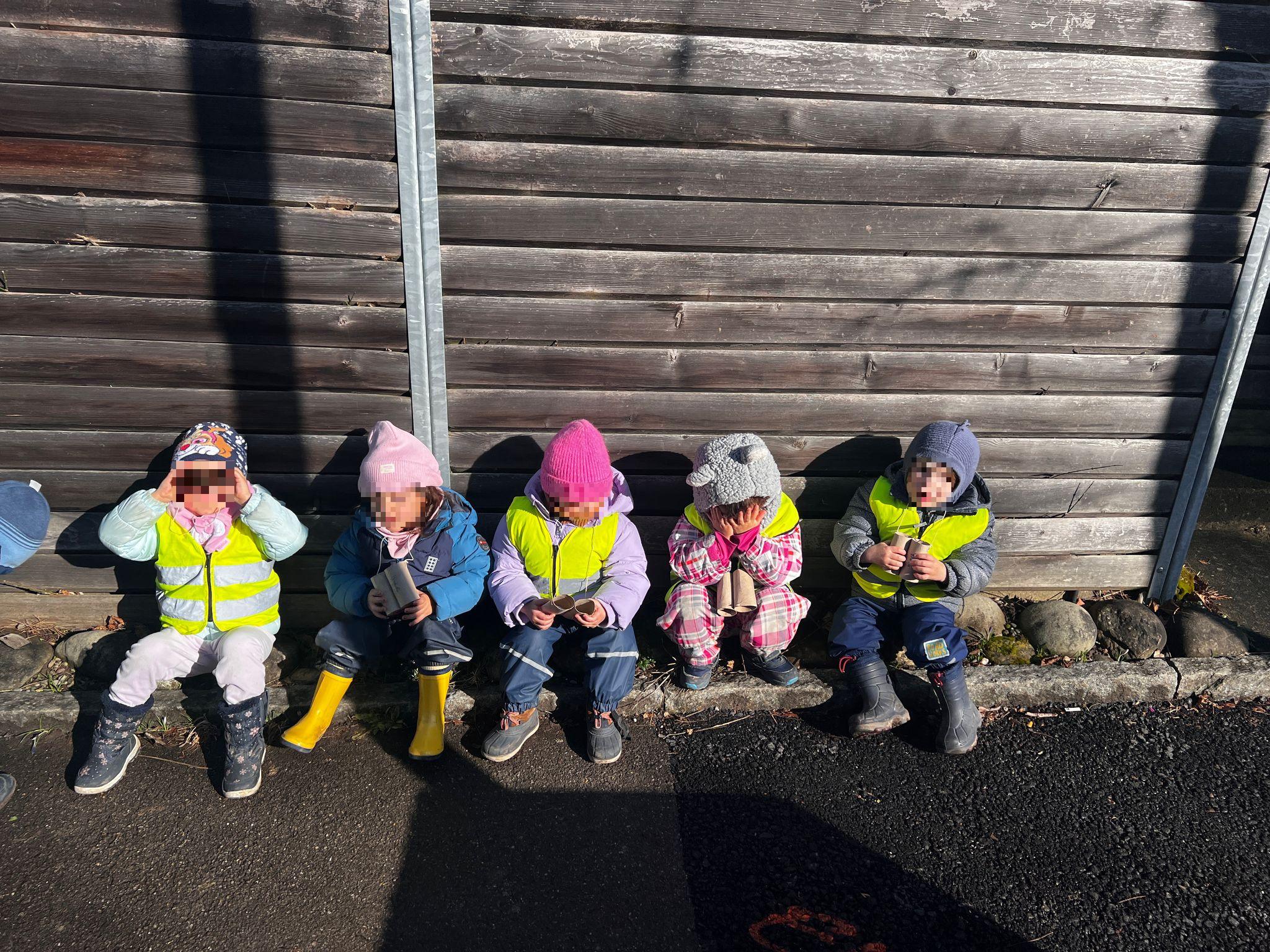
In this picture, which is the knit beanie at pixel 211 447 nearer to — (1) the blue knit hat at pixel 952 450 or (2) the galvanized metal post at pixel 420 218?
(2) the galvanized metal post at pixel 420 218

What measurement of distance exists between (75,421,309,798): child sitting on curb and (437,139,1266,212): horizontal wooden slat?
1.60 metres

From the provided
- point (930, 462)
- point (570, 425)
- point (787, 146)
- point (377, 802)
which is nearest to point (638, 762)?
point (377, 802)

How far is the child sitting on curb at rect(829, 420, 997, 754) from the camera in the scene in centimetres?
378

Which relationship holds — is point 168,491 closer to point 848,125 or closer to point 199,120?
point 199,120

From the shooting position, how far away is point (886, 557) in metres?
3.85

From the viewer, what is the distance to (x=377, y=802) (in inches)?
132

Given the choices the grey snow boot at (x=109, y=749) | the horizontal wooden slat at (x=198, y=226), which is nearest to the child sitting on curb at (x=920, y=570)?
the horizontal wooden slat at (x=198, y=226)

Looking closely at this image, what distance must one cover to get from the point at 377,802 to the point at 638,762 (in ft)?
3.53

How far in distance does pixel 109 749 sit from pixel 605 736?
2007mm

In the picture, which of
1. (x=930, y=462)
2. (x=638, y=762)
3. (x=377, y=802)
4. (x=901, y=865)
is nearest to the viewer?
(x=901, y=865)

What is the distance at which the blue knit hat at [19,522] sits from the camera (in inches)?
132

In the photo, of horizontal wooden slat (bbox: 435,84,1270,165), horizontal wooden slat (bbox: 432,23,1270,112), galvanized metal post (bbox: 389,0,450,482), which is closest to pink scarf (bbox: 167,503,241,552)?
galvanized metal post (bbox: 389,0,450,482)

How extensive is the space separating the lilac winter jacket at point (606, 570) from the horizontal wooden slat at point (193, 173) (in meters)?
1.47

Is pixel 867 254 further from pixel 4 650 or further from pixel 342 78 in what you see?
pixel 4 650
